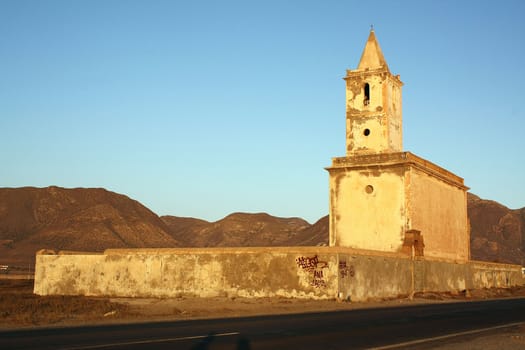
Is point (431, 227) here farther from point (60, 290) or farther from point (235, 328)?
A: point (235, 328)

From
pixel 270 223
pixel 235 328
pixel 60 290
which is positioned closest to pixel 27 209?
pixel 270 223

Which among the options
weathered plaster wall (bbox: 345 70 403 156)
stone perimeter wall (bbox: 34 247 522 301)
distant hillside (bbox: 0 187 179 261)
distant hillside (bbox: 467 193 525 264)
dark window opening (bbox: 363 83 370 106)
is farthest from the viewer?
distant hillside (bbox: 467 193 525 264)

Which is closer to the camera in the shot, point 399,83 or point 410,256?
point 410,256

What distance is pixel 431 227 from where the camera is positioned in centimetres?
4275

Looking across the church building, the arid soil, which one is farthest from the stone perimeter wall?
the church building

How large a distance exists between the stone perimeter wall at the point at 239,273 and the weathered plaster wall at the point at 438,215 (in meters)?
2.79

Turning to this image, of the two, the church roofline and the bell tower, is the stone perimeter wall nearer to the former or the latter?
the church roofline

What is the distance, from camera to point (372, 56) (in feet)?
146

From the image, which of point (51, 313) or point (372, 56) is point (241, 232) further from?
point (51, 313)

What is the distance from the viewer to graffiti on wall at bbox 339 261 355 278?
29312 mm

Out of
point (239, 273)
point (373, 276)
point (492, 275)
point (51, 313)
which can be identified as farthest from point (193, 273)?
point (492, 275)

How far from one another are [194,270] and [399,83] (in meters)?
22.9

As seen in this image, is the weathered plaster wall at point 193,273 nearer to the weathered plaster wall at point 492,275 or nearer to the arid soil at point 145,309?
the arid soil at point 145,309

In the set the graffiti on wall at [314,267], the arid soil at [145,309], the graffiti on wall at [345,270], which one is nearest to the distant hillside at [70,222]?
the arid soil at [145,309]
